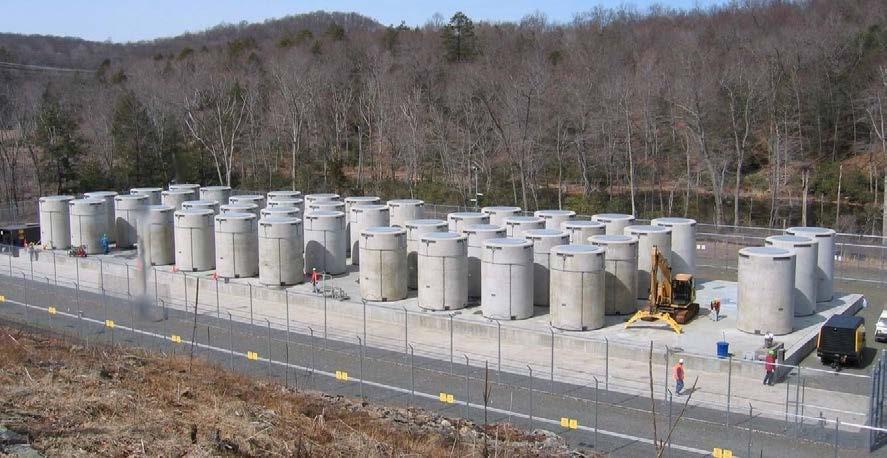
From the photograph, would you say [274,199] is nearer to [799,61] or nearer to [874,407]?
[874,407]

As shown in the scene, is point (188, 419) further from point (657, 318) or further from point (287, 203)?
point (287, 203)

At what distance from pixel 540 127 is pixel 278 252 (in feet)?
105

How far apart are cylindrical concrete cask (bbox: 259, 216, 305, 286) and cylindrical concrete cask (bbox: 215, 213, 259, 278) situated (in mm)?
1418

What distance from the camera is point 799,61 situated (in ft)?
217

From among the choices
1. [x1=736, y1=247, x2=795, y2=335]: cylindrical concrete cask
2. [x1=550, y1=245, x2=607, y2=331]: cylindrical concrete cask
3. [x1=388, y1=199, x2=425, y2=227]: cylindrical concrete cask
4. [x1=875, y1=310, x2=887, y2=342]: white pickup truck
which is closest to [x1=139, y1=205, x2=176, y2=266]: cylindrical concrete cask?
[x1=388, y1=199, x2=425, y2=227]: cylindrical concrete cask

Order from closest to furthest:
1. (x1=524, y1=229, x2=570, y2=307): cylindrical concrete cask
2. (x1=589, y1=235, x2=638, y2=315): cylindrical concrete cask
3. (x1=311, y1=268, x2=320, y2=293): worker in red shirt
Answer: (x1=589, y1=235, x2=638, y2=315): cylindrical concrete cask
(x1=524, y1=229, x2=570, y2=307): cylindrical concrete cask
(x1=311, y1=268, x2=320, y2=293): worker in red shirt

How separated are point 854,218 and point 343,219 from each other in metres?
33.3

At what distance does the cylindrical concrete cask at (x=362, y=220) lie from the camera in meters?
38.5

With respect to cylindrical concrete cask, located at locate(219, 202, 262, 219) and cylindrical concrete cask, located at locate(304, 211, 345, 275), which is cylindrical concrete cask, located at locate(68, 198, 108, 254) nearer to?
cylindrical concrete cask, located at locate(219, 202, 262, 219)

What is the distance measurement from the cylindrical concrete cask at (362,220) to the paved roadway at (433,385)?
372 inches

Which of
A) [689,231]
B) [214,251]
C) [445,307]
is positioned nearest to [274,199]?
[214,251]

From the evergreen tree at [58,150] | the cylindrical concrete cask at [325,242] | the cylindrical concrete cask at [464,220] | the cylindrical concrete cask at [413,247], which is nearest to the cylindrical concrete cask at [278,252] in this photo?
the cylindrical concrete cask at [325,242]

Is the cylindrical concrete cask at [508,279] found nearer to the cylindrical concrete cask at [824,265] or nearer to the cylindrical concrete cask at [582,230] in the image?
the cylindrical concrete cask at [582,230]

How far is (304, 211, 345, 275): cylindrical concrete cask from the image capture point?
3600 cm
